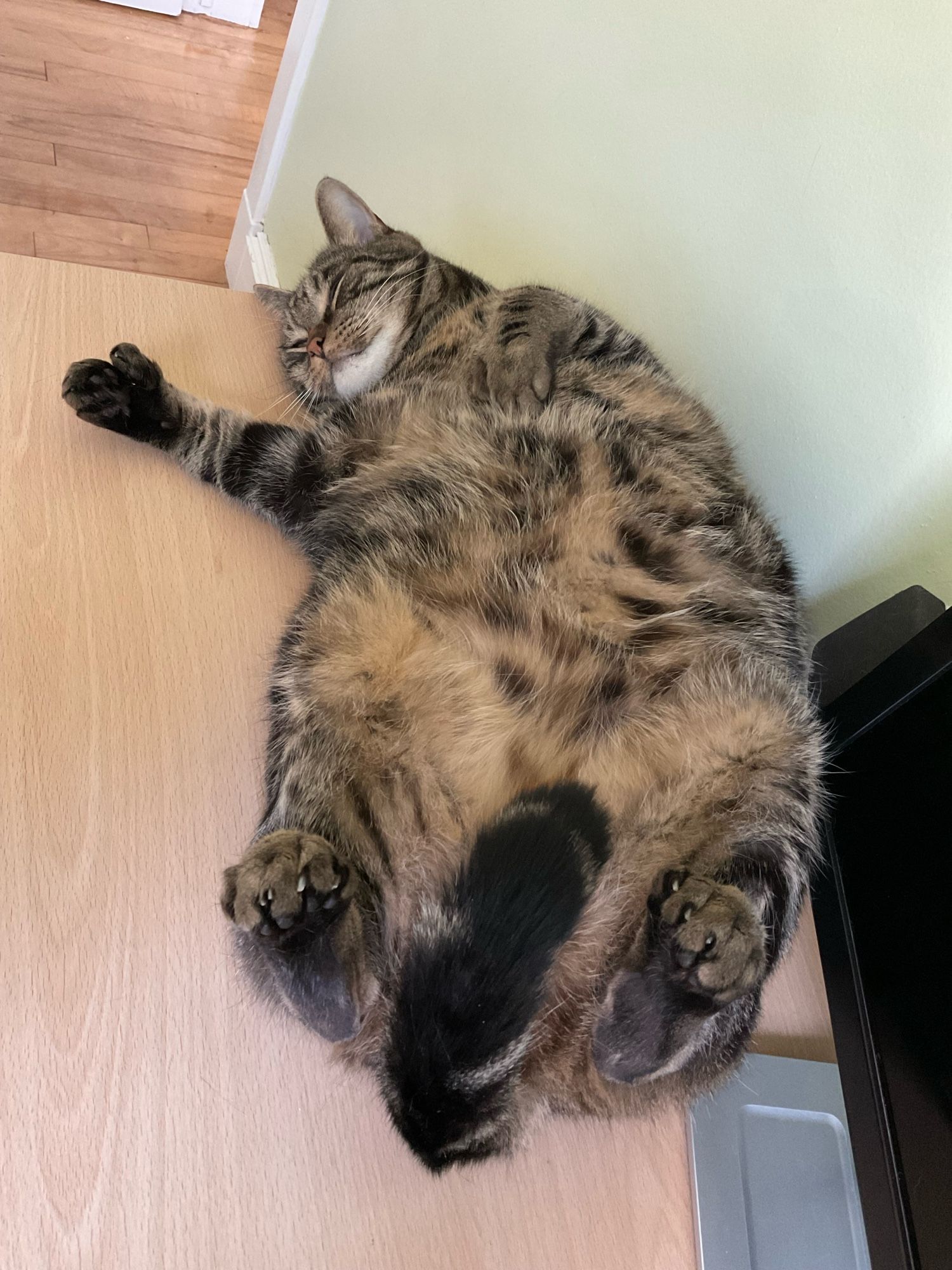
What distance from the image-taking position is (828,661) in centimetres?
88

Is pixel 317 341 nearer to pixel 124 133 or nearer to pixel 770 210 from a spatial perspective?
pixel 770 210

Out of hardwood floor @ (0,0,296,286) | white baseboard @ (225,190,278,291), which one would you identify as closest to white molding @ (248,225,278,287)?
white baseboard @ (225,190,278,291)

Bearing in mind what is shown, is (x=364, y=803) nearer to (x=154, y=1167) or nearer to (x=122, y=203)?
(x=154, y=1167)

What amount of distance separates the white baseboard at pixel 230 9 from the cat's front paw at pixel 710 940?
297 centimetres

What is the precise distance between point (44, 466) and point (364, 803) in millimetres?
574

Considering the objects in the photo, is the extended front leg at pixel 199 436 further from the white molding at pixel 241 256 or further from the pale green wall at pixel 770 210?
the white molding at pixel 241 256

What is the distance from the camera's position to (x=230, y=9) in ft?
8.23

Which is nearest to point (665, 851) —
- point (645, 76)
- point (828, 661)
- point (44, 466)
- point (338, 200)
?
point (828, 661)

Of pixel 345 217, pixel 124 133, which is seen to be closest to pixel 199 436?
pixel 345 217

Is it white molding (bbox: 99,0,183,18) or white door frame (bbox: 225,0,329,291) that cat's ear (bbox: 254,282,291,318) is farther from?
white molding (bbox: 99,0,183,18)

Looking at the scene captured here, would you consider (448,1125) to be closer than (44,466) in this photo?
Yes

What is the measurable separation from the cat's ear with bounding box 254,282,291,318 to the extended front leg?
33 cm

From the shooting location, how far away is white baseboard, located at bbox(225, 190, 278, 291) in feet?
6.37

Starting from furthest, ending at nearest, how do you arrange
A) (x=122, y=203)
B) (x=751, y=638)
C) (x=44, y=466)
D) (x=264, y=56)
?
1. (x=264, y=56)
2. (x=122, y=203)
3. (x=44, y=466)
4. (x=751, y=638)
